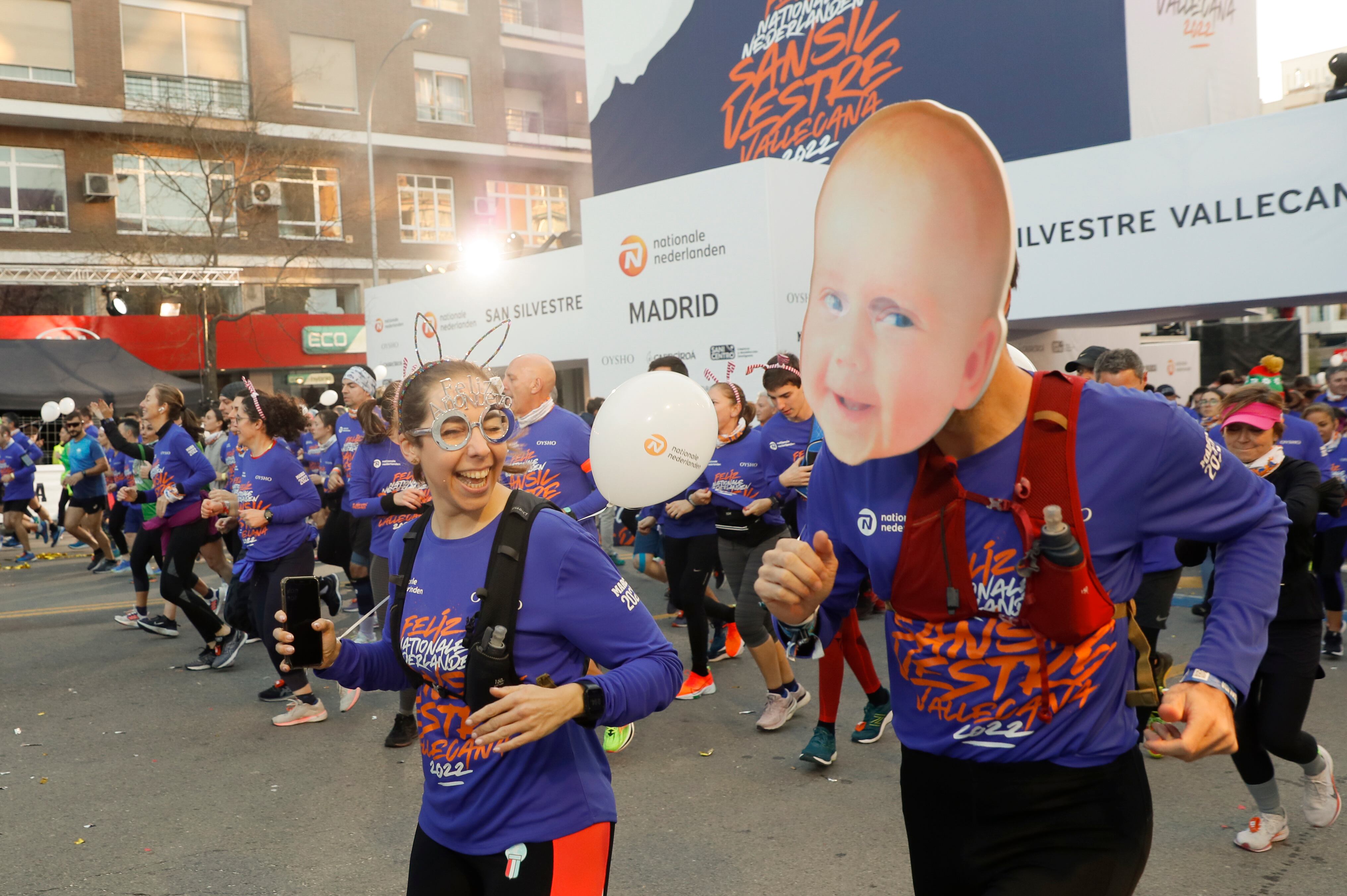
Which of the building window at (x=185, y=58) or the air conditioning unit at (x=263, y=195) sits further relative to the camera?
the air conditioning unit at (x=263, y=195)

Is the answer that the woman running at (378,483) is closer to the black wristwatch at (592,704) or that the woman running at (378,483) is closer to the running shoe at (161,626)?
the running shoe at (161,626)

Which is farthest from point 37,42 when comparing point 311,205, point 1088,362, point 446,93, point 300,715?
point 1088,362

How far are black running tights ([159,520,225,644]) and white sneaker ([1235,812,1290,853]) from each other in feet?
21.1

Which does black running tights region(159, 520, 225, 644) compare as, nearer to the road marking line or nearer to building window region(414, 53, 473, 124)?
the road marking line

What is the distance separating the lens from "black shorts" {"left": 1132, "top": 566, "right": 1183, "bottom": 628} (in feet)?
16.0

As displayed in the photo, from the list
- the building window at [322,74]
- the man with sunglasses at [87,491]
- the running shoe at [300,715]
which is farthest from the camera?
the building window at [322,74]

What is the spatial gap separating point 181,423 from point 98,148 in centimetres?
2477

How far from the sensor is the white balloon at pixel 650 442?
4.55 meters

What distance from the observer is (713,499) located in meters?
6.24

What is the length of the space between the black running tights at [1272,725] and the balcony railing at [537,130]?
3229 cm

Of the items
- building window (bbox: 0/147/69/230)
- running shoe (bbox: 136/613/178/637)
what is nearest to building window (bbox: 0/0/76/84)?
building window (bbox: 0/147/69/230)

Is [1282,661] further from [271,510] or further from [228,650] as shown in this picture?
[228,650]

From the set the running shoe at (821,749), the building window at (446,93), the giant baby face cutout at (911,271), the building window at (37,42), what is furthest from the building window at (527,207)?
the giant baby face cutout at (911,271)

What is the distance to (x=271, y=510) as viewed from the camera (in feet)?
20.5
